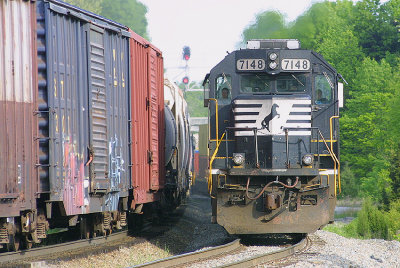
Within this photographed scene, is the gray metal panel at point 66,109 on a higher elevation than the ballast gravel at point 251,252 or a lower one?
higher

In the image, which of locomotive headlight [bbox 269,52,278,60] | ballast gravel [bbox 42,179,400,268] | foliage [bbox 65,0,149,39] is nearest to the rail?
ballast gravel [bbox 42,179,400,268]

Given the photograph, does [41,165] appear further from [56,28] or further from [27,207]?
[56,28]

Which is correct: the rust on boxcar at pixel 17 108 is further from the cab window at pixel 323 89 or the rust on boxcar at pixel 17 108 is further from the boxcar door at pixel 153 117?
the cab window at pixel 323 89

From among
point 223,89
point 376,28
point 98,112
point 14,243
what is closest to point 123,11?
point 376,28

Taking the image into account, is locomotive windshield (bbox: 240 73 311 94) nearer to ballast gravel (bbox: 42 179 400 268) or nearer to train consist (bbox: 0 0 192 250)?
train consist (bbox: 0 0 192 250)

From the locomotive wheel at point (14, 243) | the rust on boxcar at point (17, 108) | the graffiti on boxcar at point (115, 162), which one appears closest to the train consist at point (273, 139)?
the graffiti on boxcar at point (115, 162)

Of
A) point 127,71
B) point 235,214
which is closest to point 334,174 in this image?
point 235,214

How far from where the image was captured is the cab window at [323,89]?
12383 millimetres

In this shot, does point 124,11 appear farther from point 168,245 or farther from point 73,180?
point 73,180

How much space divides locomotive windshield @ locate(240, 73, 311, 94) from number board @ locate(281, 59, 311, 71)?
0.53 feet

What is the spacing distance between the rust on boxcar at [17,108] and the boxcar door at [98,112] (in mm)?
1560

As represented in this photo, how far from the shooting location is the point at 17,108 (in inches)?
321

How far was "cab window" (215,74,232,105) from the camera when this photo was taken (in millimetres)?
12336

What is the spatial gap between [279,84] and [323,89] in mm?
989
